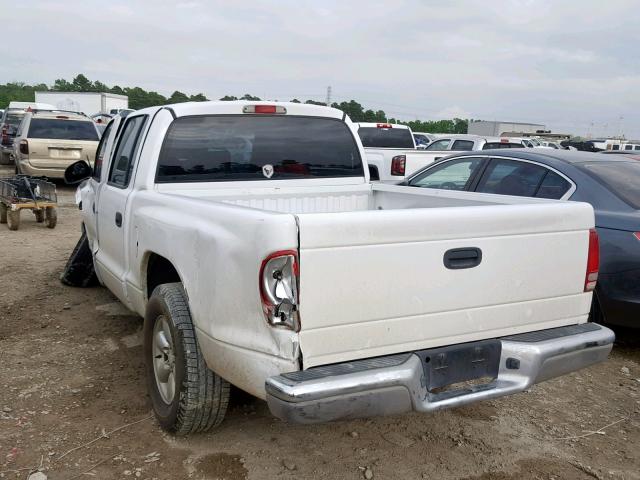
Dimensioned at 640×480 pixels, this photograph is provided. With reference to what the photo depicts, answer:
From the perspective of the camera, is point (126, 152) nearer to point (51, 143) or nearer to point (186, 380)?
point (186, 380)

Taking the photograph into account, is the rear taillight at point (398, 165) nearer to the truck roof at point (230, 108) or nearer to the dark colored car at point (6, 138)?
the truck roof at point (230, 108)

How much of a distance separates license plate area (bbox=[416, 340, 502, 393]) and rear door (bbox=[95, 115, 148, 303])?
232cm

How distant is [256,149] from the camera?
169 inches

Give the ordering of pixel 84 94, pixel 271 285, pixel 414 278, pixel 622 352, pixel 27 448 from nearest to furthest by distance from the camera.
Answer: pixel 271 285 → pixel 414 278 → pixel 27 448 → pixel 622 352 → pixel 84 94

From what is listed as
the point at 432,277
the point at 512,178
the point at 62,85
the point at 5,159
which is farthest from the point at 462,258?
the point at 62,85

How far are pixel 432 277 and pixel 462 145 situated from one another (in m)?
12.2

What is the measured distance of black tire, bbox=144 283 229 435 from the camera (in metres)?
2.97

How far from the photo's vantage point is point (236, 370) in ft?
8.54

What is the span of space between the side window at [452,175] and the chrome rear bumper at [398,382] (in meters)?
3.42

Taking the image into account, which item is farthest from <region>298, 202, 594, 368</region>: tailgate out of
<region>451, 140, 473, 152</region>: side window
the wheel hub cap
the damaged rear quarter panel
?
<region>451, 140, 473, 152</region>: side window

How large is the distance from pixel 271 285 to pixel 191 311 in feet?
2.32

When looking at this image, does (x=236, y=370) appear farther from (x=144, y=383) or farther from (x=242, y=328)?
(x=144, y=383)

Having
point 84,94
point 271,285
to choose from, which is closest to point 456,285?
point 271,285

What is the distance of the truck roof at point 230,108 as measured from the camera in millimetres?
4004
